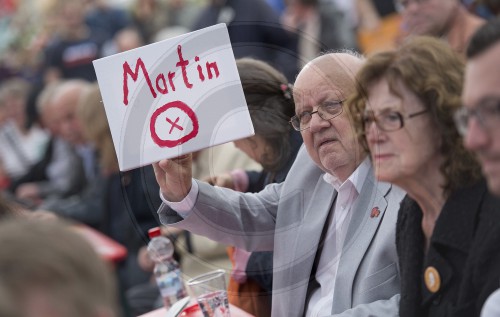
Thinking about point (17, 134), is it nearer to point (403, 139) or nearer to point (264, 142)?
point (264, 142)

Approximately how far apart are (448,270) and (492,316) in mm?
251

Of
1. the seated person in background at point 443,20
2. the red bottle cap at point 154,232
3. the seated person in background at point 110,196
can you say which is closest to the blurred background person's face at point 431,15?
the seated person in background at point 443,20

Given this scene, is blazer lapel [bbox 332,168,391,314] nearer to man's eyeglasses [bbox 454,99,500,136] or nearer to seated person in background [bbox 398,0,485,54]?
man's eyeglasses [bbox 454,99,500,136]

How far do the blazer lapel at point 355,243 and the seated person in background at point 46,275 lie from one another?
1.01 metres

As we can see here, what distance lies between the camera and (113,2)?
922cm

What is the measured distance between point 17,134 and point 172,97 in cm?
611

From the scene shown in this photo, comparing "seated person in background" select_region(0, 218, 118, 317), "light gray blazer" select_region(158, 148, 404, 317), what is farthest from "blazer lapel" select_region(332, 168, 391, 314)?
"seated person in background" select_region(0, 218, 118, 317)

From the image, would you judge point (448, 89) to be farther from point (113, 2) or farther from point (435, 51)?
point (113, 2)

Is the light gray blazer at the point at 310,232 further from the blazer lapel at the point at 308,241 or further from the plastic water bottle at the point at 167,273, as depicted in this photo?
the plastic water bottle at the point at 167,273

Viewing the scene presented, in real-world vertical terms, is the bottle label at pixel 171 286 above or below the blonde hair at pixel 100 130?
below

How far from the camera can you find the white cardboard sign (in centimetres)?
205

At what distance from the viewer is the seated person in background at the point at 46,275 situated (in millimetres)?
1242

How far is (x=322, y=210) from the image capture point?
2.24 m

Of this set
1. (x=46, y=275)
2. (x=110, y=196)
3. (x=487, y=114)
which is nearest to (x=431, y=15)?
(x=110, y=196)
